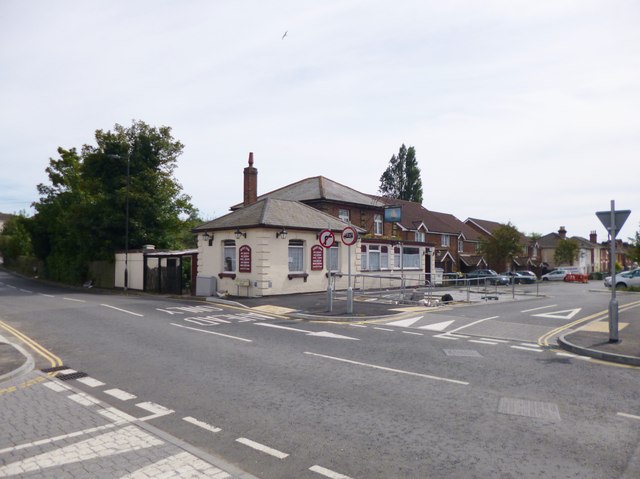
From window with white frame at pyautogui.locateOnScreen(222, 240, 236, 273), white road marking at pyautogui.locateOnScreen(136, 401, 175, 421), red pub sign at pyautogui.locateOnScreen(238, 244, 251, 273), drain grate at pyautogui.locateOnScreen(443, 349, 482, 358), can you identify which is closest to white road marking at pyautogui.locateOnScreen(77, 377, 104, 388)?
white road marking at pyautogui.locateOnScreen(136, 401, 175, 421)

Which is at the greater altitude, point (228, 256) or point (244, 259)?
point (228, 256)

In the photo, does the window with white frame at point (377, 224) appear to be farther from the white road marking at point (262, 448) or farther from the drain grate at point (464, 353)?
the white road marking at point (262, 448)

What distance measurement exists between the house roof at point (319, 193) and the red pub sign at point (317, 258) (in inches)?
418

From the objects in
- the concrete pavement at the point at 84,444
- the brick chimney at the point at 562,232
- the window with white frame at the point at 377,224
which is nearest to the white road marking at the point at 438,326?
the concrete pavement at the point at 84,444

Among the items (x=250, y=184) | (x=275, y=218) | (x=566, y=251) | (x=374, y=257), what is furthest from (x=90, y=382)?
(x=566, y=251)

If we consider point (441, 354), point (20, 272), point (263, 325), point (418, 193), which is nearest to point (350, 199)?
point (263, 325)

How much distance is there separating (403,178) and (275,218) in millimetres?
54667

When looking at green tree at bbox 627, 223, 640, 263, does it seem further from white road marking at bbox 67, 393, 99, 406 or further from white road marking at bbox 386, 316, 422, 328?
white road marking at bbox 67, 393, 99, 406

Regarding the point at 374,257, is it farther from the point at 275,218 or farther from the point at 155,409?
the point at 155,409

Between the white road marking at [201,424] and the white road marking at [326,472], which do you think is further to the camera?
the white road marking at [201,424]

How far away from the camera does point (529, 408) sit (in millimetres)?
6688

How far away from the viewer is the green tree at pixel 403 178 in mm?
74875

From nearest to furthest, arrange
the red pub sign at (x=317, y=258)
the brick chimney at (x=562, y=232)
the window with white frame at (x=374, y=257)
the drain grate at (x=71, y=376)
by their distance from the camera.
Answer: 1. the drain grate at (x=71, y=376)
2. the red pub sign at (x=317, y=258)
3. the window with white frame at (x=374, y=257)
4. the brick chimney at (x=562, y=232)

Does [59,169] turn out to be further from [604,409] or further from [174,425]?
[604,409]
